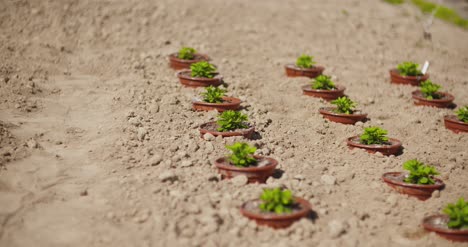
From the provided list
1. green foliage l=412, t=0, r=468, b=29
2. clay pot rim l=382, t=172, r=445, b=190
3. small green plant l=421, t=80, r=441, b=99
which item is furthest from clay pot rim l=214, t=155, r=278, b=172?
green foliage l=412, t=0, r=468, b=29

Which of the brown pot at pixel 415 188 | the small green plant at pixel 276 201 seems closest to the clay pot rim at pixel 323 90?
the brown pot at pixel 415 188

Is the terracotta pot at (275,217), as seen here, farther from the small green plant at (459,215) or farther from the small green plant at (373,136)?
the small green plant at (373,136)

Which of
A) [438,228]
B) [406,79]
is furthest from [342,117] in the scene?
[438,228]

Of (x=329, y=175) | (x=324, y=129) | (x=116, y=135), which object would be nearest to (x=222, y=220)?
(x=329, y=175)

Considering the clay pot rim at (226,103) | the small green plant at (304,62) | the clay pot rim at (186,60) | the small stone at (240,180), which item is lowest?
the small stone at (240,180)

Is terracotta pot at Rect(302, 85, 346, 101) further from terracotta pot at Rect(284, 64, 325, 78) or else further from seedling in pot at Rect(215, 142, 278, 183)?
seedling in pot at Rect(215, 142, 278, 183)

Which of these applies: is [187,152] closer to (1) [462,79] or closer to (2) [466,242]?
(2) [466,242]
